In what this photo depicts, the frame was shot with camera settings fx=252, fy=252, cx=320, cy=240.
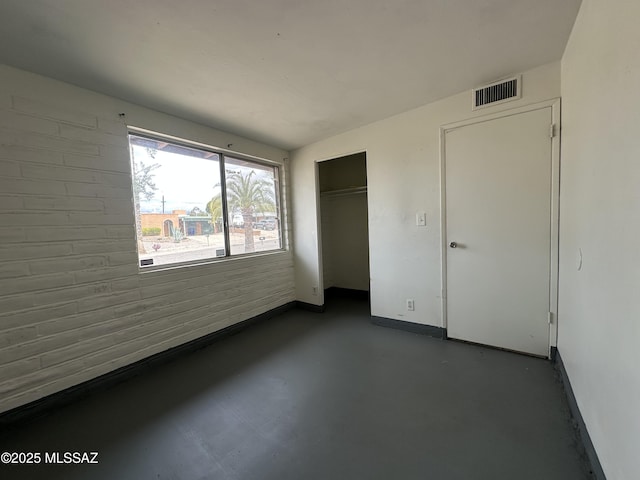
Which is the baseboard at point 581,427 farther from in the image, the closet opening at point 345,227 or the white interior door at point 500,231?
the closet opening at point 345,227

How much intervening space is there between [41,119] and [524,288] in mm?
4122

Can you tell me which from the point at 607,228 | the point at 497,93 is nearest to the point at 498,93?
the point at 497,93

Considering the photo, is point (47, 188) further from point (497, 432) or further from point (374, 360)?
point (497, 432)

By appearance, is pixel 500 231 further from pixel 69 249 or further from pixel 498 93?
pixel 69 249

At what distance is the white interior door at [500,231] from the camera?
2.18 meters

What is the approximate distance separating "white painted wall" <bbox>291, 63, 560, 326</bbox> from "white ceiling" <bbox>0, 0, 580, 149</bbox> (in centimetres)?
34

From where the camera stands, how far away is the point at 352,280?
4613 mm

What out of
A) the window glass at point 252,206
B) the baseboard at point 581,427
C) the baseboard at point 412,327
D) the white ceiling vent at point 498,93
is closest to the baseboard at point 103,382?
the window glass at point 252,206

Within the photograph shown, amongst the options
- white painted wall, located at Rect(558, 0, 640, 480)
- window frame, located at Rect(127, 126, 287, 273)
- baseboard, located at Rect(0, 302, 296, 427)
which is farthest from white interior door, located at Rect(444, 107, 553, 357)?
baseboard, located at Rect(0, 302, 296, 427)

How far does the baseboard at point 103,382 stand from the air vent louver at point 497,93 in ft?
11.6

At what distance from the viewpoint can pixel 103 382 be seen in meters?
2.09

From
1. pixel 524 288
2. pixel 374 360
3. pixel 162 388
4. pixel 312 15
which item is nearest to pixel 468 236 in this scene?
pixel 524 288

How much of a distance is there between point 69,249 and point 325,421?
2.28m

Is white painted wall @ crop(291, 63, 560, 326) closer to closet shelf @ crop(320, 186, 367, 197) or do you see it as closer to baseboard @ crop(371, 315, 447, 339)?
baseboard @ crop(371, 315, 447, 339)
